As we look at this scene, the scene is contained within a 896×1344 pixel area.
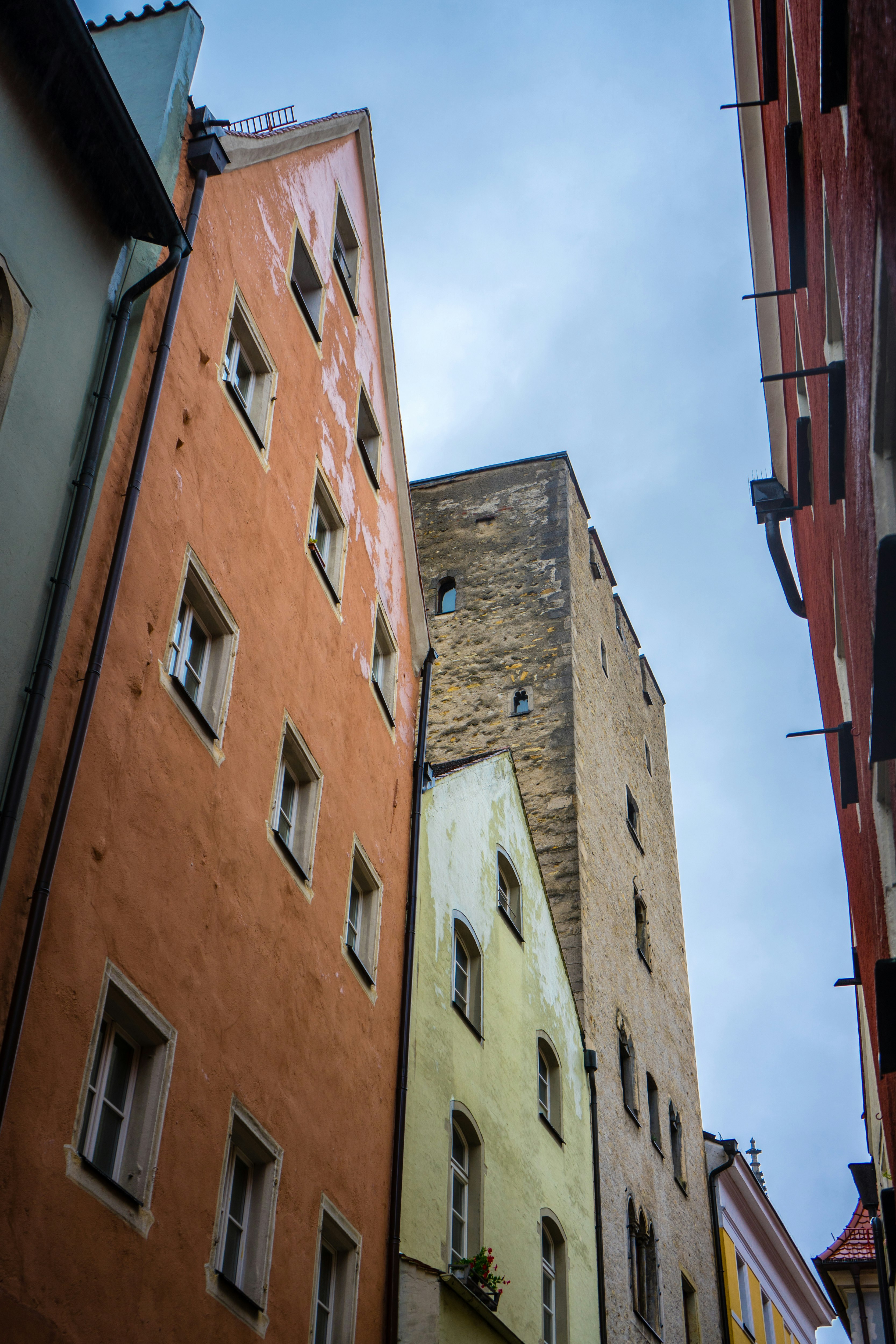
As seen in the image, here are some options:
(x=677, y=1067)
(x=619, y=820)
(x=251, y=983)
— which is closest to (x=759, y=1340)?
(x=677, y=1067)

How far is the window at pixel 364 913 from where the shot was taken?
12.9 m

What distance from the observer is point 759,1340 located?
2653 centimetres

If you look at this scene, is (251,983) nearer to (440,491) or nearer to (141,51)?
(141,51)

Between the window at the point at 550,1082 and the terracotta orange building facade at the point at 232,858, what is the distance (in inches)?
187

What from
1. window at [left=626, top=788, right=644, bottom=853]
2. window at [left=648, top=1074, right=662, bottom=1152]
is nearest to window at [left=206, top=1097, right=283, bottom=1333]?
window at [left=648, top=1074, right=662, bottom=1152]

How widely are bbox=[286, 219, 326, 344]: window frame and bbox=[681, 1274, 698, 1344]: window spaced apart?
16438mm

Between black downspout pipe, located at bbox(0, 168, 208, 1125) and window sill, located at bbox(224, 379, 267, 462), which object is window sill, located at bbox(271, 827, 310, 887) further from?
window sill, located at bbox(224, 379, 267, 462)

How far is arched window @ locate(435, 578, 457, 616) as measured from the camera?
91.0ft

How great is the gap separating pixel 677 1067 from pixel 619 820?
4.88 m

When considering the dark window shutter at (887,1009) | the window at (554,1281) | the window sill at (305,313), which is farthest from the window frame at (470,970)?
the dark window shutter at (887,1009)

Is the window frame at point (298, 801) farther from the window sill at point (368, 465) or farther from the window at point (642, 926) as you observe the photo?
the window at point (642, 926)

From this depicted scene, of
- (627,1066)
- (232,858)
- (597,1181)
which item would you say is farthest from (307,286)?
(627,1066)

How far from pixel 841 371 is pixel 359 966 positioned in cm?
721

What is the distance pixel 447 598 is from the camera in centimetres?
2805
